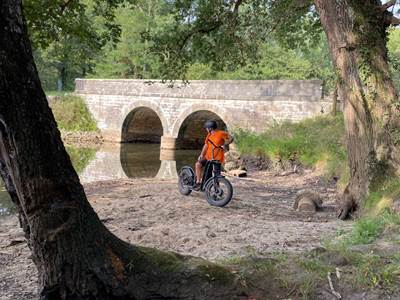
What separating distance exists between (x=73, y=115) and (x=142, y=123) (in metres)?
3.73

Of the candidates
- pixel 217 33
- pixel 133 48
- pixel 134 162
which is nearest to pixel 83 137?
pixel 133 48

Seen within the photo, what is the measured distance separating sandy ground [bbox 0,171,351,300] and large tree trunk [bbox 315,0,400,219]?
0.87m

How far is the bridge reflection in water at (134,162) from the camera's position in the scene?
16.8 metres

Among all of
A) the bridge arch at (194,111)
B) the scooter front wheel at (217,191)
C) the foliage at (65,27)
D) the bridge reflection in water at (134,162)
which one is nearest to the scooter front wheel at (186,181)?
the scooter front wheel at (217,191)

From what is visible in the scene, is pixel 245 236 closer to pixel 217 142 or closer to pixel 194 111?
pixel 217 142

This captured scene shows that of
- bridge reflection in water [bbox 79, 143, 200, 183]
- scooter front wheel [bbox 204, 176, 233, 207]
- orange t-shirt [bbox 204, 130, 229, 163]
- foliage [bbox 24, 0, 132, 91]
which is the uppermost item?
foliage [bbox 24, 0, 132, 91]

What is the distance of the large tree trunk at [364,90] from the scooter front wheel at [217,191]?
178 cm

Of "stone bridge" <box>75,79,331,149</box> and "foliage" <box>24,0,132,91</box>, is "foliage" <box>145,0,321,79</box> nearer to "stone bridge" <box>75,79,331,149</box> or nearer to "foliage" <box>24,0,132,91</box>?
"foliage" <box>24,0,132,91</box>

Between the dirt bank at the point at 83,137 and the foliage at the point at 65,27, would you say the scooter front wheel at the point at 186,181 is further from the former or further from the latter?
the dirt bank at the point at 83,137

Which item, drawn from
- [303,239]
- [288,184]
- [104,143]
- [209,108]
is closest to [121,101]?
[104,143]

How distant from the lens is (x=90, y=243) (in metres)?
3.07

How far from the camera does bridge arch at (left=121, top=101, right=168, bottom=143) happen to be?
26.3m

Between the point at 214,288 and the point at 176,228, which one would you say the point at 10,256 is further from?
the point at 214,288

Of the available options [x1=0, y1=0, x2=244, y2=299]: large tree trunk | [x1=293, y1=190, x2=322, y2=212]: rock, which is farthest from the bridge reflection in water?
[x1=0, y1=0, x2=244, y2=299]: large tree trunk
